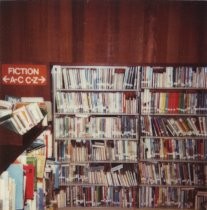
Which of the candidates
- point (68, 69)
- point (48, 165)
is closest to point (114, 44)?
point (68, 69)

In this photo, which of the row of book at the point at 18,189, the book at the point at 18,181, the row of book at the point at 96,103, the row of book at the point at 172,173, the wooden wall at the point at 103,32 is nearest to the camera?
the row of book at the point at 18,189

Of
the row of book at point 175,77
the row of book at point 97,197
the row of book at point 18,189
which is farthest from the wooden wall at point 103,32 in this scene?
the row of book at point 18,189

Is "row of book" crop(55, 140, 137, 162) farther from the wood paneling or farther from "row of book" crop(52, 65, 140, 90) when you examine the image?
the wood paneling

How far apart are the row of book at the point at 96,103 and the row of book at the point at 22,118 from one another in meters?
1.29

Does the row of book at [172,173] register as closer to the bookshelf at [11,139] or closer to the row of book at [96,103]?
the row of book at [96,103]

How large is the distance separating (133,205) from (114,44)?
2.05 m

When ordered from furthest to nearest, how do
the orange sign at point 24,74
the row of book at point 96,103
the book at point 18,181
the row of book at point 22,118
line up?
the row of book at point 96,103
the orange sign at point 24,74
the row of book at point 22,118
the book at point 18,181

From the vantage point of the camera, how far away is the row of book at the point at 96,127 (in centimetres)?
402

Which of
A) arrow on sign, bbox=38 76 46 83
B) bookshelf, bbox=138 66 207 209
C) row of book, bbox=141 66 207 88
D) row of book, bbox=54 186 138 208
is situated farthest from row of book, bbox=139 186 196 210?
arrow on sign, bbox=38 76 46 83

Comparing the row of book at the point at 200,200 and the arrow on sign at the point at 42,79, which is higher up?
the arrow on sign at the point at 42,79

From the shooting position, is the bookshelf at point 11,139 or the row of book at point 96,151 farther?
the row of book at point 96,151

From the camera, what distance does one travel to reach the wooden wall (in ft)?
12.3

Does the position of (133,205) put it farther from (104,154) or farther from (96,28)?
(96,28)

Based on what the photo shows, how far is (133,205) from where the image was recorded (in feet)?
13.7
